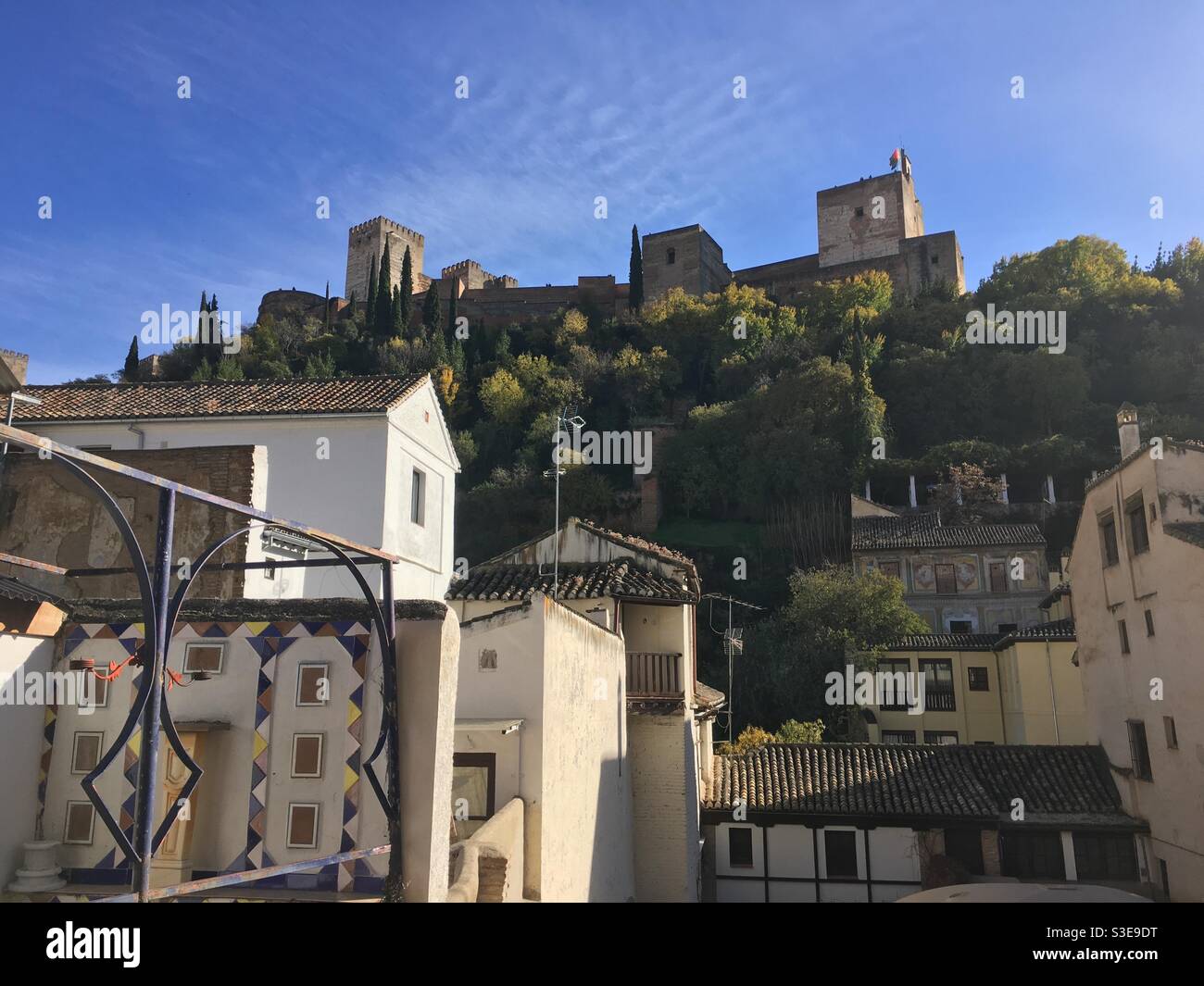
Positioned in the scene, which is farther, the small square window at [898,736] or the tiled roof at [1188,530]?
the small square window at [898,736]

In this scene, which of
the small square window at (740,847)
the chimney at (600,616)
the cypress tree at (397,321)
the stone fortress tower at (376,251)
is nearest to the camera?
the chimney at (600,616)

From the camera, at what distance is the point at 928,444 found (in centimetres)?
4516

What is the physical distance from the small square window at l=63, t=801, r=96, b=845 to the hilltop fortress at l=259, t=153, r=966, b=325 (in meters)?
60.9

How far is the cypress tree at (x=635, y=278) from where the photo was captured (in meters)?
66.0

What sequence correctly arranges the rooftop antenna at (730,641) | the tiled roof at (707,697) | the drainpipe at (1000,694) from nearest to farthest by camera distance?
the tiled roof at (707,697)
the rooftop antenna at (730,641)
the drainpipe at (1000,694)

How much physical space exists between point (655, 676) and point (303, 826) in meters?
11.7

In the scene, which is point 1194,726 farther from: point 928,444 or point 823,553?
point 928,444

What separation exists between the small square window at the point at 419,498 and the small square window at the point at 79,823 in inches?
550

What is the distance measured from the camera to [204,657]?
5434 millimetres

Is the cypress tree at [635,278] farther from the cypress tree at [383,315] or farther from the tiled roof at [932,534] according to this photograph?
the tiled roof at [932,534]

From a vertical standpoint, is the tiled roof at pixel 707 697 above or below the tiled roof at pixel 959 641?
below

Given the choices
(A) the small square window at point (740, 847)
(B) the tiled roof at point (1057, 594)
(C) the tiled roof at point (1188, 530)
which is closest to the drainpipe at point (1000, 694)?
(B) the tiled roof at point (1057, 594)

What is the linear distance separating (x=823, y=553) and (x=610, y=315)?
1338 inches
